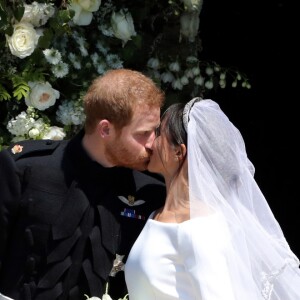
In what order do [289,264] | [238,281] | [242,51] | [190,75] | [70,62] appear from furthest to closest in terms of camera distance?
[242,51] → [190,75] → [70,62] → [289,264] → [238,281]

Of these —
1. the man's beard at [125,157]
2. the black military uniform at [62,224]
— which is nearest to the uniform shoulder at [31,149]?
the black military uniform at [62,224]

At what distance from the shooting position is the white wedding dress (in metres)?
2.40

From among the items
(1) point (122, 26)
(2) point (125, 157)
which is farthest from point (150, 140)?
(1) point (122, 26)

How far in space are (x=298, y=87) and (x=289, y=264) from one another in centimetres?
274

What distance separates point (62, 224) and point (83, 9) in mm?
1189

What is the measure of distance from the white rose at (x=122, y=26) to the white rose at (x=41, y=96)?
1.50 ft

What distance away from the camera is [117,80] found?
2.89 m

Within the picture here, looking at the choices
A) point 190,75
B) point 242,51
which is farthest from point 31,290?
point 242,51

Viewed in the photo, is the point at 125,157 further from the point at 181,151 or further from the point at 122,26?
the point at 122,26

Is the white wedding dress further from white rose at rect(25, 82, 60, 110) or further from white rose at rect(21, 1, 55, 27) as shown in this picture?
white rose at rect(21, 1, 55, 27)

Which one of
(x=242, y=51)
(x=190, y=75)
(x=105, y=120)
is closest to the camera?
(x=105, y=120)

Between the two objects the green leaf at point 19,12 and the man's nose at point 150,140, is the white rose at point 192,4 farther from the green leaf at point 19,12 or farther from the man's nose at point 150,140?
the man's nose at point 150,140

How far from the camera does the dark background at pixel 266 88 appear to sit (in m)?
5.14

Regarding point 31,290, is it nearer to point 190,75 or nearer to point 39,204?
point 39,204
